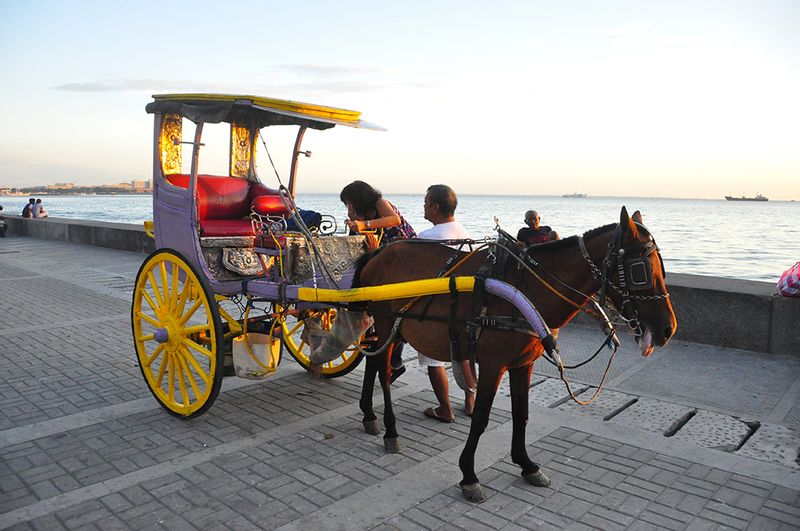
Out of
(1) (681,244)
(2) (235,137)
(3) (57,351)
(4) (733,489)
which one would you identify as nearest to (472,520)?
(4) (733,489)

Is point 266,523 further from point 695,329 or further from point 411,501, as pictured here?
point 695,329

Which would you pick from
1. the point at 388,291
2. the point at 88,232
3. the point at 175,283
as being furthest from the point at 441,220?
the point at 88,232

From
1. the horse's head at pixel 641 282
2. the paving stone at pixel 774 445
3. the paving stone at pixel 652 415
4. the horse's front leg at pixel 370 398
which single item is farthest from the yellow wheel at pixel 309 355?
the paving stone at pixel 774 445

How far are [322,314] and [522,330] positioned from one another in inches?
90.0

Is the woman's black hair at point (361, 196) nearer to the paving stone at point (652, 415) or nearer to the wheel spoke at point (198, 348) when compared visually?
the wheel spoke at point (198, 348)

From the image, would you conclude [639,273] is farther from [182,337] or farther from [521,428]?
[182,337]

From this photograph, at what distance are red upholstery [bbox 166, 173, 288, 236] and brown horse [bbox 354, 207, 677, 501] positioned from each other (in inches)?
64.9

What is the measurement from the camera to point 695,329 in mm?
7594

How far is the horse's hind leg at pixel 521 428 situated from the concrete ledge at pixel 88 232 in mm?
14784

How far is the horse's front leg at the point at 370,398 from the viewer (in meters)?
5.07

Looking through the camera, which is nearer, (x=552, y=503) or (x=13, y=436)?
(x=552, y=503)

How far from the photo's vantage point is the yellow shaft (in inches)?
159

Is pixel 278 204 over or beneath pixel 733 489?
over

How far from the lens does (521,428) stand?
4.29 meters
